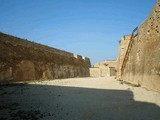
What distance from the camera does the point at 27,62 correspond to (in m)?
24.0

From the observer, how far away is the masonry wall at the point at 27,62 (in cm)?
2045

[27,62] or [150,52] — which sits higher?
[27,62]

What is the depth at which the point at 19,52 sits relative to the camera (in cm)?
2344

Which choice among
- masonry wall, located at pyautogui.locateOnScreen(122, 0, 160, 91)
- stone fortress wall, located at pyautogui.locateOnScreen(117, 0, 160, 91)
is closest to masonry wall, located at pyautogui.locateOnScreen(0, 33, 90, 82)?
stone fortress wall, located at pyautogui.locateOnScreen(117, 0, 160, 91)

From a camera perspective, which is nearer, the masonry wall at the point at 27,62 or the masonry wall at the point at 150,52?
the masonry wall at the point at 150,52

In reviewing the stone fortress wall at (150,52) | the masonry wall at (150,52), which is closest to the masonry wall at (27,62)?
the stone fortress wall at (150,52)

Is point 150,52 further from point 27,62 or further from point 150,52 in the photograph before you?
point 27,62

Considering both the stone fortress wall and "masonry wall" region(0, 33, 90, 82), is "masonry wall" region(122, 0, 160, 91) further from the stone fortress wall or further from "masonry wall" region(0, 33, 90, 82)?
"masonry wall" region(0, 33, 90, 82)

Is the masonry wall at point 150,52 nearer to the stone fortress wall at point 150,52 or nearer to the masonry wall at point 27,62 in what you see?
the stone fortress wall at point 150,52

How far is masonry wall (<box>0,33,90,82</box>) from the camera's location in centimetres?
2045

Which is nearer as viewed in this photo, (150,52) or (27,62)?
(150,52)

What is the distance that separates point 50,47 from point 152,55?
2567 centimetres

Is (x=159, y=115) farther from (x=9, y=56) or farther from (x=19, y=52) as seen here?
(x=19, y=52)

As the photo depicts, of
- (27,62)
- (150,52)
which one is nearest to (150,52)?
(150,52)
